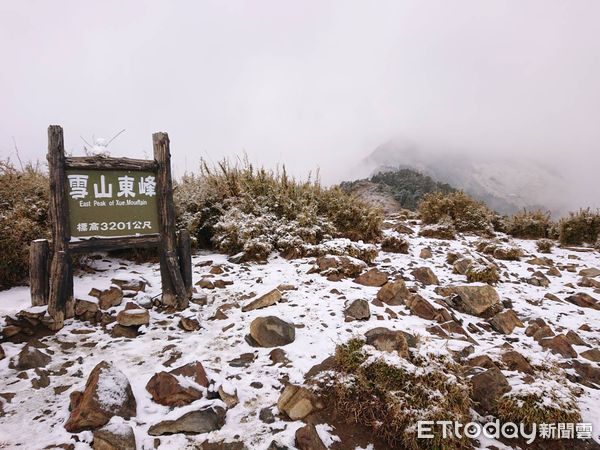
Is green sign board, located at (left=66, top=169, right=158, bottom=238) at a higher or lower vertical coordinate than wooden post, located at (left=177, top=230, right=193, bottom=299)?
higher

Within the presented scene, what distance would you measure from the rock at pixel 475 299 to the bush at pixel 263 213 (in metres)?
2.68

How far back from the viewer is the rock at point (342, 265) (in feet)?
16.7

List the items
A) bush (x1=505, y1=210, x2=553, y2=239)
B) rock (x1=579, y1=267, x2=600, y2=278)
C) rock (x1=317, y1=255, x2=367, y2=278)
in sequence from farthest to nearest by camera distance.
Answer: bush (x1=505, y1=210, x2=553, y2=239) → rock (x1=579, y1=267, x2=600, y2=278) → rock (x1=317, y1=255, x2=367, y2=278)

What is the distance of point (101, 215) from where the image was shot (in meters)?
3.72

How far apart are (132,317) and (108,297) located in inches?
24.9

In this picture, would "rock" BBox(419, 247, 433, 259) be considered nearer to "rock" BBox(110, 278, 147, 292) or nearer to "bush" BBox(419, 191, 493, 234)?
"bush" BBox(419, 191, 493, 234)

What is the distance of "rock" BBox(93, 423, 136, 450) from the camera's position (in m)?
2.08

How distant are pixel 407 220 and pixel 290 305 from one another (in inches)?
280

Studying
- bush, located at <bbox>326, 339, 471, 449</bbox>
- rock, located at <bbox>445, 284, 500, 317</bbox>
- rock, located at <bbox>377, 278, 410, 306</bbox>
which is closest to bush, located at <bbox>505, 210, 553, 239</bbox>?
rock, located at <bbox>445, 284, 500, 317</bbox>

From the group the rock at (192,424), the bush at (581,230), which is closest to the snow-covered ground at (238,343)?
the rock at (192,424)

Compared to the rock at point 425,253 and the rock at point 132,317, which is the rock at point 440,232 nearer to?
the rock at point 425,253

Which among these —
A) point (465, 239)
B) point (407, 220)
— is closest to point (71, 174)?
point (465, 239)

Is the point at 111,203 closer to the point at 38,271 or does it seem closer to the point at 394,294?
the point at 38,271

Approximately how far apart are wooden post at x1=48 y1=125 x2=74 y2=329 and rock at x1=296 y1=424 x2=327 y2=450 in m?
3.04
